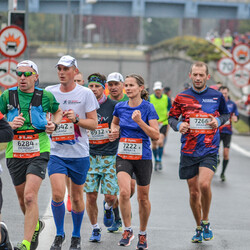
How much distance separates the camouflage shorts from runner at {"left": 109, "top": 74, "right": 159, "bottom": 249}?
1.72 ft

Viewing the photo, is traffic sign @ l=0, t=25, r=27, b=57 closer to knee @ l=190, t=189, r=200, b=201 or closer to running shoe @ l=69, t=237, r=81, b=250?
knee @ l=190, t=189, r=200, b=201

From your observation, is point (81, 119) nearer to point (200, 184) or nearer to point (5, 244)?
point (200, 184)

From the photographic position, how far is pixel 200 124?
27.3 ft

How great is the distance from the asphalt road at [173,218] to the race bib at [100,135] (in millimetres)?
1062

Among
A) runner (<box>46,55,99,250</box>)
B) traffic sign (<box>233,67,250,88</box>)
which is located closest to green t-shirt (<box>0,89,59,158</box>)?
runner (<box>46,55,99,250</box>)

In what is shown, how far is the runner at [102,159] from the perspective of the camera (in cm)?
856

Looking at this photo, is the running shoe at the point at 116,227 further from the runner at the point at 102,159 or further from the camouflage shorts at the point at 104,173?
the camouflage shorts at the point at 104,173

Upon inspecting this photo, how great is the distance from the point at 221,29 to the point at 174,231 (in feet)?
363

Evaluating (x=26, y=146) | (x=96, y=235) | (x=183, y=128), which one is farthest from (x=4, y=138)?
(x=183, y=128)

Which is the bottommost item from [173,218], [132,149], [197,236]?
[173,218]

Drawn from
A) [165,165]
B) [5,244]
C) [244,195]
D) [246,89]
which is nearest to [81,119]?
[5,244]

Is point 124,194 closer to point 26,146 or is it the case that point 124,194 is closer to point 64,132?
point 64,132

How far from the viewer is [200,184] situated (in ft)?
27.0

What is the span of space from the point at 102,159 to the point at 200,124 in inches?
Answer: 47.7
